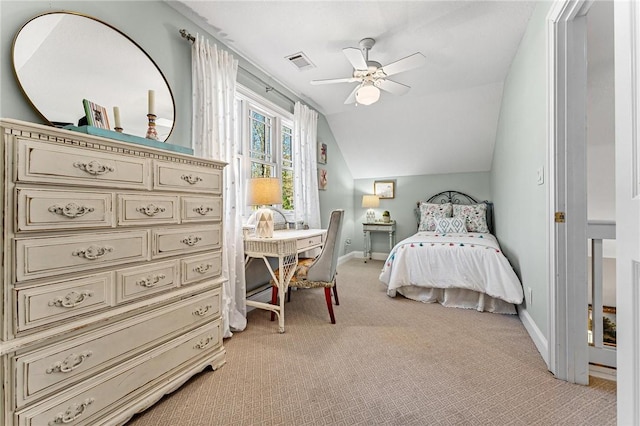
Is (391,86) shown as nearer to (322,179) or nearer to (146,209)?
(322,179)

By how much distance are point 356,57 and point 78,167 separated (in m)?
2.02

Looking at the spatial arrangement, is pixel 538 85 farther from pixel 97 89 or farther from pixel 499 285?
pixel 97 89

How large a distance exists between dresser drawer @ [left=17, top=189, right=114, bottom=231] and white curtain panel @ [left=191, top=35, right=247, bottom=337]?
1.08 meters

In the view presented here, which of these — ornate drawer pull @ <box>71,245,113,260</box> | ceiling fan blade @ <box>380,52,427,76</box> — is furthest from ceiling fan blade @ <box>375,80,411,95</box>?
ornate drawer pull @ <box>71,245,113,260</box>

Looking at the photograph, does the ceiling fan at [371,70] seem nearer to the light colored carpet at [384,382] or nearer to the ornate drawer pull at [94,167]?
the ornate drawer pull at [94,167]

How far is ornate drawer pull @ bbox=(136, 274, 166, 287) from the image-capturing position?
1327mm

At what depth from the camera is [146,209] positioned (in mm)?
1344

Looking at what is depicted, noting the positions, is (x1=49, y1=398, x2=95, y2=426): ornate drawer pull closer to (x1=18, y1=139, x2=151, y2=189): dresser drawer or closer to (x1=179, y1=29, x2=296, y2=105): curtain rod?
(x1=18, y1=139, x2=151, y2=189): dresser drawer

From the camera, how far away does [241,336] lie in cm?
221

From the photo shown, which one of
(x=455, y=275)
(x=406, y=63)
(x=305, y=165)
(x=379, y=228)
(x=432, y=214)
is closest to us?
(x=406, y=63)

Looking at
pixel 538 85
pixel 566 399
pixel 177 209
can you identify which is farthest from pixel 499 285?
pixel 177 209

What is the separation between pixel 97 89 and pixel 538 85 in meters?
2.97


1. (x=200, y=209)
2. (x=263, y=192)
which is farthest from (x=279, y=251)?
(x=200, y=209)

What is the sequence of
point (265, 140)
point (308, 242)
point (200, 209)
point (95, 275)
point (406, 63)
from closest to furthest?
point (95, 275), point (200, 209), point (406, 63), point (308, 242), point (265, 140)
